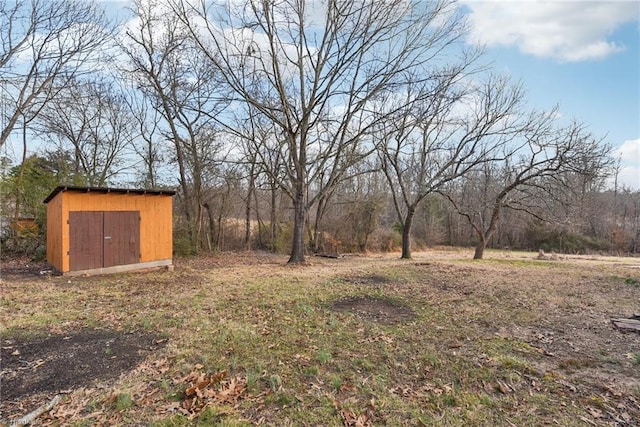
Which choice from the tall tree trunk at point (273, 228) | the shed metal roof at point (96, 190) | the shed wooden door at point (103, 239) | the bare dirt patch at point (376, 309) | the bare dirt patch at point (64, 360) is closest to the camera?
the bare dirt patch at point (64, 360)

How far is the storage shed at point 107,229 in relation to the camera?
809cm

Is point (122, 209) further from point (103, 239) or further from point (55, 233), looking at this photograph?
point (55, 233)

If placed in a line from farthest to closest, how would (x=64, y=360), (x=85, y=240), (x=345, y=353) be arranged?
1. (x=85, y=240)
2. (x=345, y=353)
3. (x=64, y=360)

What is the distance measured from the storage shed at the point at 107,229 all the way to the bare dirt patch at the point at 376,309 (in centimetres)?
614

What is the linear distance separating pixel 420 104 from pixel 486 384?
430 inches

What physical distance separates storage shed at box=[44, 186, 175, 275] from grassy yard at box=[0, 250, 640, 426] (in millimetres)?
1137

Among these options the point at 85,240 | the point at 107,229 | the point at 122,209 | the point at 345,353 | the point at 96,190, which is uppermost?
the point at 96,190

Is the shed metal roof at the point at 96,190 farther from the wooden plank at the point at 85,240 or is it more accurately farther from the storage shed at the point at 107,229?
the wooden plank at the point at 85,240

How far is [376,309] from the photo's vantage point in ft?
18.2

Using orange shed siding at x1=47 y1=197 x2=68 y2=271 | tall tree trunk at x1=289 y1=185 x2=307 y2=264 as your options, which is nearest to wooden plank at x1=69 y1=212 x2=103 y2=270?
orange shed siding at x1=47 y1=197 x2=68 y2=271

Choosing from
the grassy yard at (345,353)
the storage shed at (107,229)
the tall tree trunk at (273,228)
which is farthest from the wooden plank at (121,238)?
the tall tree trunk at (273,228)

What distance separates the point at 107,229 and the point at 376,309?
721 centimetres

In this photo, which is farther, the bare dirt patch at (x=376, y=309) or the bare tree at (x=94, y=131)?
the bare tree at (x=94, y=131)

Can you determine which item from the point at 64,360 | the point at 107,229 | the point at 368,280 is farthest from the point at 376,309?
the point at 107,229
